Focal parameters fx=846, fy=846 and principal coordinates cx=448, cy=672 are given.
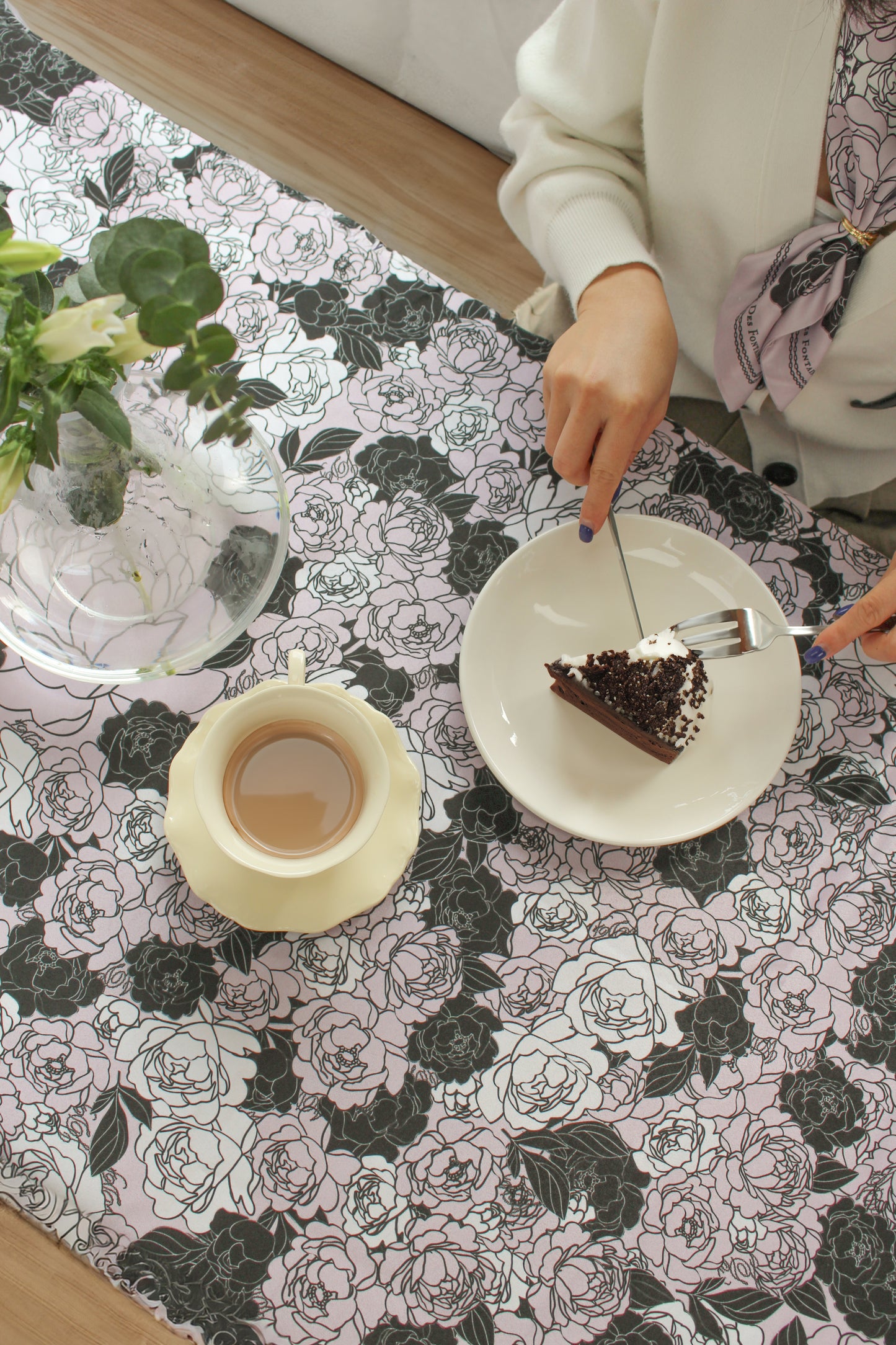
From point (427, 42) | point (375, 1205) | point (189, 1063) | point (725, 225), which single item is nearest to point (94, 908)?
point (189, 1063)

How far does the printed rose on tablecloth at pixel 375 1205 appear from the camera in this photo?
2.68 ft

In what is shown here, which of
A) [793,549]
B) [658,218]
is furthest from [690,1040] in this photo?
[658,218]

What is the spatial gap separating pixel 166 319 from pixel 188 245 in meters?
0.07

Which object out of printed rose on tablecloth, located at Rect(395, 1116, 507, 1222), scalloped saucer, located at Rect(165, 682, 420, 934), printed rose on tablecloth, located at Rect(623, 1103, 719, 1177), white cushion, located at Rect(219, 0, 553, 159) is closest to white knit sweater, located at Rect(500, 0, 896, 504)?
white cushion, located at Rect(219, 0, 553, 159)

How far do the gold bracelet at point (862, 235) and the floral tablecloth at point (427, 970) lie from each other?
296mm

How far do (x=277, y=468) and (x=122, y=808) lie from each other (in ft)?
1.34

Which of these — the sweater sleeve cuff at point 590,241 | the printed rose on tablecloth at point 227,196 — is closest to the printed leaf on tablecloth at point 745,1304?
the sweater sleeve cuff at point 590,241

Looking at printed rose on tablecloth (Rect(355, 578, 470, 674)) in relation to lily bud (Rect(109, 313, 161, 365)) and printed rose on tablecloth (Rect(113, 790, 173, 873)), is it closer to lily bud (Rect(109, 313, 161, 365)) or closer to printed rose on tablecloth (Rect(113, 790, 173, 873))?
printed rose on tablecloth (Rect(113, 790, 173, 873))

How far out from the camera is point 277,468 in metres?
0.95

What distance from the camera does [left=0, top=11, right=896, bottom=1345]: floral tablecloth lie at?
32.2 inches

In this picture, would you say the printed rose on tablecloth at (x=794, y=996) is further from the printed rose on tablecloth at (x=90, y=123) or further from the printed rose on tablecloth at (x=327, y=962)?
the printed rose on tablecloth at (x=90, y=123)

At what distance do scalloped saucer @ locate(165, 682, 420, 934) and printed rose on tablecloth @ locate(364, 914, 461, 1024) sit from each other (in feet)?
0.22

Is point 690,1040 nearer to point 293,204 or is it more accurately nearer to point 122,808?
point 122,808

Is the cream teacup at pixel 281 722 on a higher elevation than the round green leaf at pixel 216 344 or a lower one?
lower
